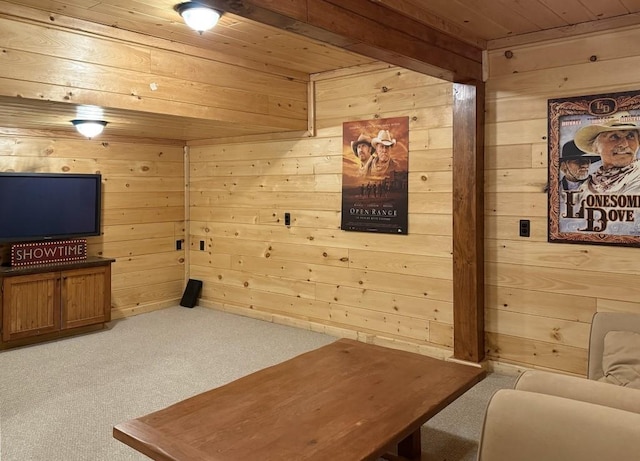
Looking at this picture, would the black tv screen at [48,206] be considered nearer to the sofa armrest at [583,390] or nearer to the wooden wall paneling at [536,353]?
the wooden wall paneling at [536,353]

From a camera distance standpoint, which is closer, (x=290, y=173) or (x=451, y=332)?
(x=451, y=332)

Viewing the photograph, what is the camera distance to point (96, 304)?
4.90 meters

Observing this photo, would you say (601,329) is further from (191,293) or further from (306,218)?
(191,293)

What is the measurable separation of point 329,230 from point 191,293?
2.05 meters

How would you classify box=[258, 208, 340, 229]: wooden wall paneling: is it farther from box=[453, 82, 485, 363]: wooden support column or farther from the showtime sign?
the showtime sign

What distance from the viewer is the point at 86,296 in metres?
4.84

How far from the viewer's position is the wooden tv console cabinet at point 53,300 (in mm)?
4375

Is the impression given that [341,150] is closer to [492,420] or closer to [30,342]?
[30,342]

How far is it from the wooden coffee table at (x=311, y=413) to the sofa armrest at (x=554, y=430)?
→ 0.48 metres

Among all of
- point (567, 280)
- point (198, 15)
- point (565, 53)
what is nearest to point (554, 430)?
point (567, 280)

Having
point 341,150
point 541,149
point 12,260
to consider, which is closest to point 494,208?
point 541,149

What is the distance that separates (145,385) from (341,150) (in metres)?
2.45

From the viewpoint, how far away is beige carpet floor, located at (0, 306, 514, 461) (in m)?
2.77

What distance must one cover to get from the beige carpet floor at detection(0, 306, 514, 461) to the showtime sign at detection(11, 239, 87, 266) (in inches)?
28.5
